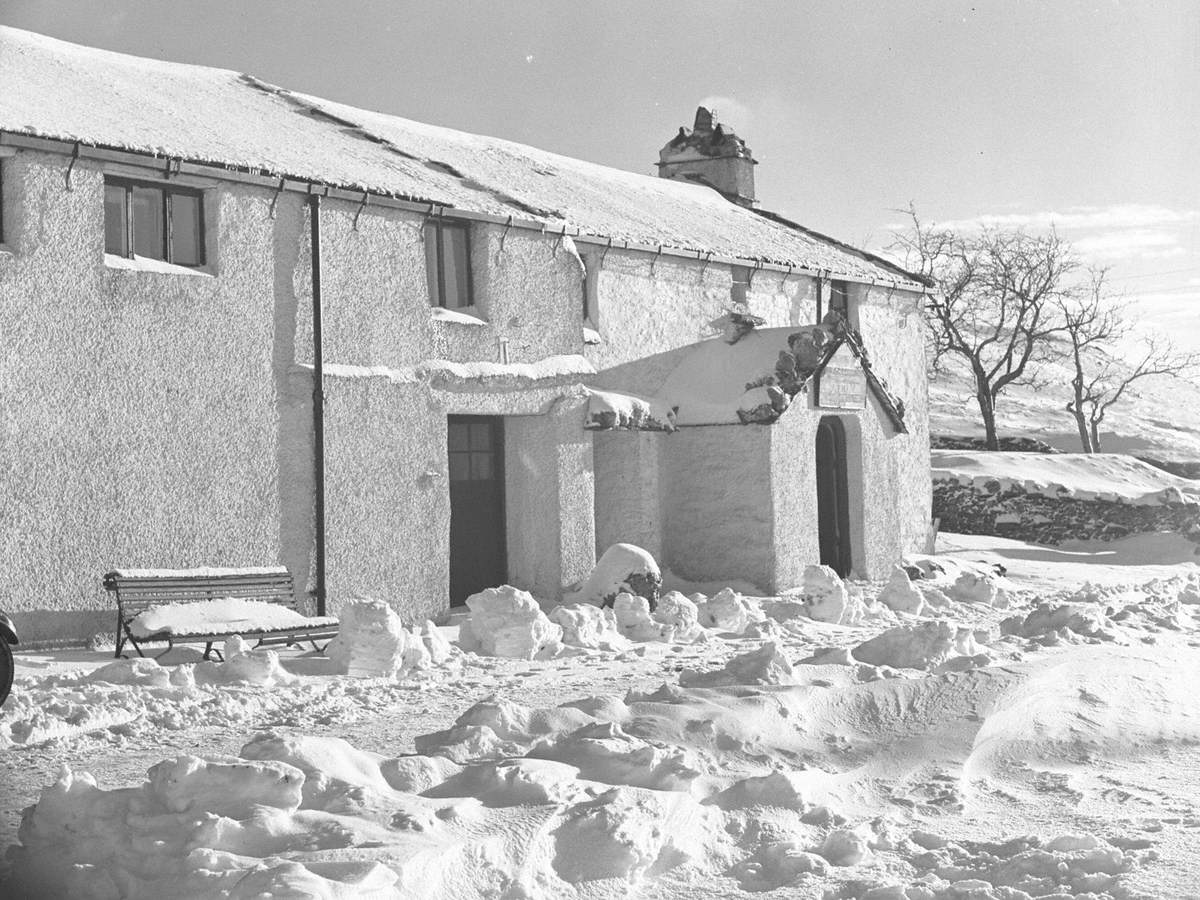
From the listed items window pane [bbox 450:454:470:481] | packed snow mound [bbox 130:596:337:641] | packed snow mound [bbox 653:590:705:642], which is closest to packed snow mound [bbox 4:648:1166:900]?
packed snow mound [bbox 130:596:337:641]

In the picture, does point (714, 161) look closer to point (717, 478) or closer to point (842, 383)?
point (842, 383)

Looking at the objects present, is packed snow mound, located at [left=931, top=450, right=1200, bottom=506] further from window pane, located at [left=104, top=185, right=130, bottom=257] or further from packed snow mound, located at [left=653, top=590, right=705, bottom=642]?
window pane, located at [left=104, top=185, right=130, bottom=257]

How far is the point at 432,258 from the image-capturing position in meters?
15.6

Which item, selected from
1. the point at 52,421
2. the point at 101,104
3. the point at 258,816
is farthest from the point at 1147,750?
the point at 101,104

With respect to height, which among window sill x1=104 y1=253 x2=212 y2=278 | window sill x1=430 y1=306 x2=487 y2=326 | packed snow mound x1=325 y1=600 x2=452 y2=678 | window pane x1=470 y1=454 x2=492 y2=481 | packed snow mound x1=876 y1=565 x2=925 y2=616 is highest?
window sill x1=104 y1=253 x2=212 y2=278

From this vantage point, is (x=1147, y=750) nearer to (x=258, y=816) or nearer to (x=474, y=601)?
(x=258, y=816)

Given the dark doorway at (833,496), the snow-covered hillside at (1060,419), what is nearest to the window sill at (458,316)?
the dark doorway at (833,496)

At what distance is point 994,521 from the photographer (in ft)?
92.5

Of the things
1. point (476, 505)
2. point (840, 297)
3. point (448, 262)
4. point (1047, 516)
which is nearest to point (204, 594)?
point (476, 505)

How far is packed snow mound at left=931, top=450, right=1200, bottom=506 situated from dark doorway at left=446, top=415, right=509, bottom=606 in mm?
14848

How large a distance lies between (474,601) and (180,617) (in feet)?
7.99

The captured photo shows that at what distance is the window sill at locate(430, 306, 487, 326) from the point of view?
15309mm

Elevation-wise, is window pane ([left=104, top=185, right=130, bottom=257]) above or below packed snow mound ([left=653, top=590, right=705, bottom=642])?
above

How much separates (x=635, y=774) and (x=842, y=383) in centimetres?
1309
